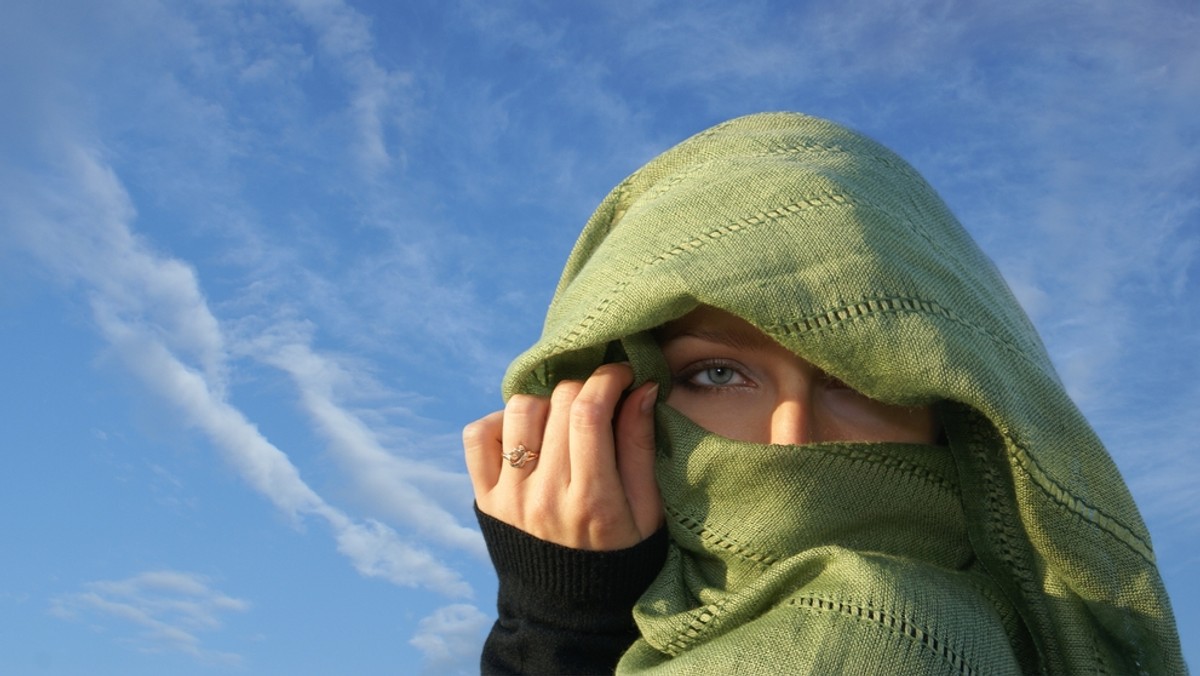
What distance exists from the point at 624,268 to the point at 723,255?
217mm

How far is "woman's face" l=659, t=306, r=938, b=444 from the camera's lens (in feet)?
7.39

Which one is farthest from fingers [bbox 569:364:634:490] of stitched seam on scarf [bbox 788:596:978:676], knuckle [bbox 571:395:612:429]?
stitched seam on scarf [bbox 788:596:978:676]

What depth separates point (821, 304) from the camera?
208cm

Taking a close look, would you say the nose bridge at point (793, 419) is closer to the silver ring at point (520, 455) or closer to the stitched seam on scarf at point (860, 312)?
the stitched seam on scarf at point (860, 312)

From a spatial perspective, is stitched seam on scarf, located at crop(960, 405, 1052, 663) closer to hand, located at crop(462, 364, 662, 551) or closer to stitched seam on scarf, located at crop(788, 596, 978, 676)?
stitched seam on scarf, located at crop(788, 596, 978, 676)

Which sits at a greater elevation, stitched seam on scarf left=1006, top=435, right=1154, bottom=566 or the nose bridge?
the nose bridge

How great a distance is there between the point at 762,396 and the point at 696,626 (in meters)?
0.49

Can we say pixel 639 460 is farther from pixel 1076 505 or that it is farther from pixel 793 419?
pixel 1076 505

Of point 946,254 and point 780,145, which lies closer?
point 946,254

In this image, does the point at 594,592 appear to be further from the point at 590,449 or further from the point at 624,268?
the point at 624,268

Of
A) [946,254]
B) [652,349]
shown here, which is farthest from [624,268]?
[946,254]

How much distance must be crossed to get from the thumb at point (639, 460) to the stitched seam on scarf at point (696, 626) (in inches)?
9.5

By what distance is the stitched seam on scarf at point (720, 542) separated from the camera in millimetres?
2191

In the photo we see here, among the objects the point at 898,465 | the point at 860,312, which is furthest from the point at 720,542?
the point at 860,312
